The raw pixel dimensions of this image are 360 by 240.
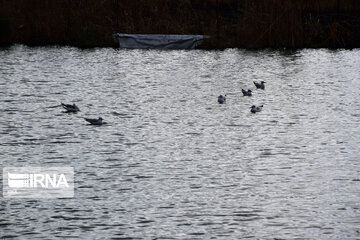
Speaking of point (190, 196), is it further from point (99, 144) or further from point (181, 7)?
point (181, 7)

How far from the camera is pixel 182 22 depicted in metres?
66.0

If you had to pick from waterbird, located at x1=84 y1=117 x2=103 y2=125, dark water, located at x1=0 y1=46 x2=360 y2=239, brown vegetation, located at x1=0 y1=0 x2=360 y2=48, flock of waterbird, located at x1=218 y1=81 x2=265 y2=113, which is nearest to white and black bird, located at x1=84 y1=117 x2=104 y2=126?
waterbird, located at x1=84 y1=117 x2=103 y2=125

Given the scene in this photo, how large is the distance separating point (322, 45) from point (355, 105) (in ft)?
93.7

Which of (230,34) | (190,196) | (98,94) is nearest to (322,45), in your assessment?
(230,34)

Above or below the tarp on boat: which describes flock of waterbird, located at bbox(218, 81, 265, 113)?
above

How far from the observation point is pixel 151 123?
30688 millimetres

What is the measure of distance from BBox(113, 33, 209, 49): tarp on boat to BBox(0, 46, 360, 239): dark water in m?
13.3

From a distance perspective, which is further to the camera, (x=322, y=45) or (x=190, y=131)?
(x=322, y=45)

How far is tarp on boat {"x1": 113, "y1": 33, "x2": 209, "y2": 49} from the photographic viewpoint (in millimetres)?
63156

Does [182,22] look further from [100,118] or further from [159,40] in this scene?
[100,118]

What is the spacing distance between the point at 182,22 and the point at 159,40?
351 centimetres

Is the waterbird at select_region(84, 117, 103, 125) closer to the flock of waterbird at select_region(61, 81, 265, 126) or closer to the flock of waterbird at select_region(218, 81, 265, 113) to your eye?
the flock of waterbird at select_region(61, 81, 265, 126)

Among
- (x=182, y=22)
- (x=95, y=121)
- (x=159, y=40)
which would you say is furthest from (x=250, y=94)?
(x=182, y=22)

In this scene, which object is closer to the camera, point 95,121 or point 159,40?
point 95,121
